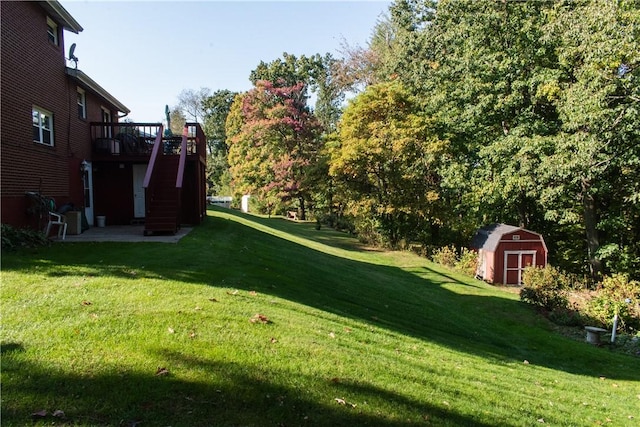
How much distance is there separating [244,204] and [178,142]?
27.8 metres

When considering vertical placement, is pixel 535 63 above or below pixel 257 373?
above

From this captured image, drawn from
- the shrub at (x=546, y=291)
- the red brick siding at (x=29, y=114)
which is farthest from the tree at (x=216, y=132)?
the shrub at (x=546, y=291)

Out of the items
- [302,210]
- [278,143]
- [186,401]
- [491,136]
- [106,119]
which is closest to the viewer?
[186,401]

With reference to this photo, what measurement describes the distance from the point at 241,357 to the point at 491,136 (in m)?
23.4

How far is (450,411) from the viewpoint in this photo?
439 centimetres

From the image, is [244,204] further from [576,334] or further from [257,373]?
[257,373]

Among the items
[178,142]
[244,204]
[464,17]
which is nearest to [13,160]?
[178,142]

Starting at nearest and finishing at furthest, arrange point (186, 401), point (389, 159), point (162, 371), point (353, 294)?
point (186, 401) → point (162, 371) → point (353, 294) → point (389, 159)

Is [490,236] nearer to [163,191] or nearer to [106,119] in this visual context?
[163,191]

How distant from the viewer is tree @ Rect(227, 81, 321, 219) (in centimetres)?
3309

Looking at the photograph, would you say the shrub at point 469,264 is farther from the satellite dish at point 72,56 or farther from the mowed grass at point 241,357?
the satellite dish at point 72,56

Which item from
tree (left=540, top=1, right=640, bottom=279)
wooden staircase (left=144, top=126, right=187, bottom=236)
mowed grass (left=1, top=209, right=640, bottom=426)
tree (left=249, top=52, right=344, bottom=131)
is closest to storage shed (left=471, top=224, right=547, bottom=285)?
tree (left=540, top=1, right=640, bottom=279)

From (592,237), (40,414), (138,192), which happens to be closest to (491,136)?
(592,237)

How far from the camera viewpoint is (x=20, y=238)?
897 cm
